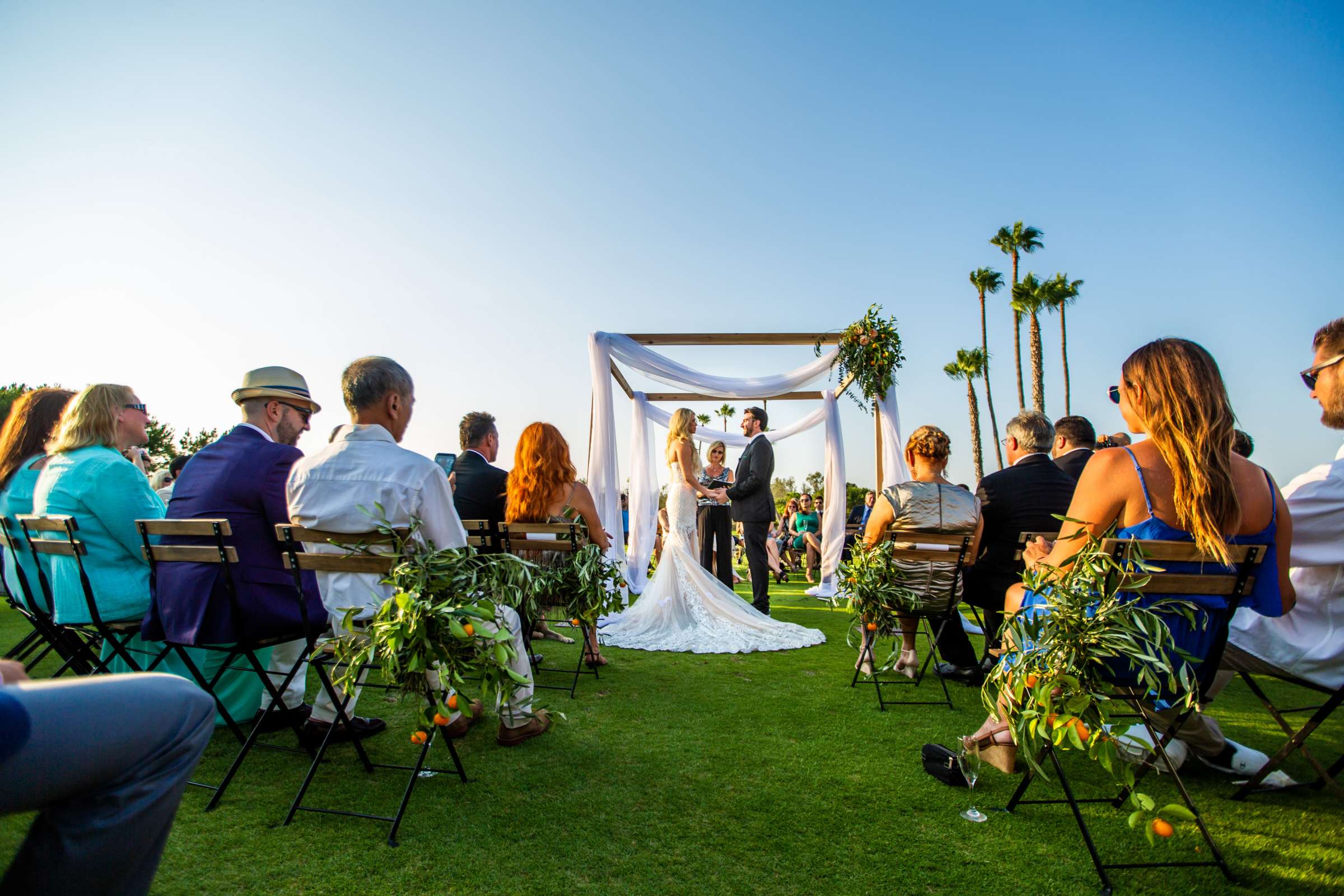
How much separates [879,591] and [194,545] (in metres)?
3.88

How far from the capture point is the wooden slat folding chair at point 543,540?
4270mm

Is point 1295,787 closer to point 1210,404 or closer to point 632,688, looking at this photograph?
point 1210,404

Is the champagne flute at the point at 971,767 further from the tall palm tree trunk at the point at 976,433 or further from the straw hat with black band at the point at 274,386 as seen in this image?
the tall palm tree trunk at the point at 976,433

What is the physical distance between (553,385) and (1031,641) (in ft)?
26.4

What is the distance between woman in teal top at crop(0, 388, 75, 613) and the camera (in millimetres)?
3969

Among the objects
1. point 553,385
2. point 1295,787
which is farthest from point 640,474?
point 1295,787

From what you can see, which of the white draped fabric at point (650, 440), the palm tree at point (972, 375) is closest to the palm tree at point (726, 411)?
the palm tree at point (972, 375)

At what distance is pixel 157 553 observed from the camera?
9.31 feet

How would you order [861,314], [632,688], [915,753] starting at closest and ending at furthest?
[915,753] < [632,688] < [861,314]

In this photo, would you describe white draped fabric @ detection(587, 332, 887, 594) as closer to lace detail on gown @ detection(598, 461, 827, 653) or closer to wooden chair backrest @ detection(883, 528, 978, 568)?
lace detail on gown @ detection(598, 461, 827, 653)

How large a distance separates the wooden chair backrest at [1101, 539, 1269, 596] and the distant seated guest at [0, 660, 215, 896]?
255 cm

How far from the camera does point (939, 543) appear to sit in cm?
427

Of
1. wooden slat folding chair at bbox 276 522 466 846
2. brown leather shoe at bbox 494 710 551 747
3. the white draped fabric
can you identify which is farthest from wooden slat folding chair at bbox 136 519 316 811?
the white draped fabric

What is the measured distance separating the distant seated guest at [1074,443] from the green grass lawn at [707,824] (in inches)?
79.2
